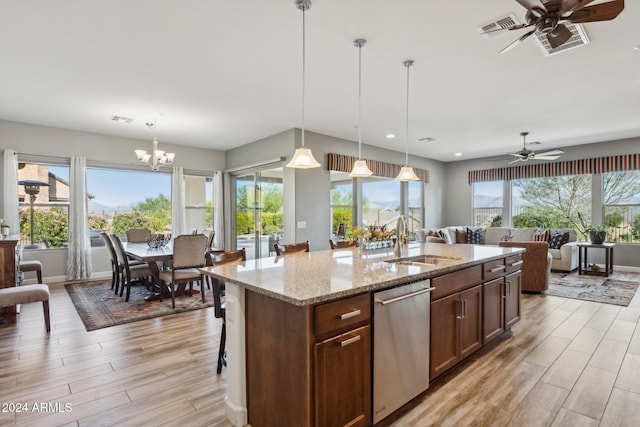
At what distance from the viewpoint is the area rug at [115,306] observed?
3.81 metres

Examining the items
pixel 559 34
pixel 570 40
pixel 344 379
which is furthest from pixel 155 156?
pixel 570 40

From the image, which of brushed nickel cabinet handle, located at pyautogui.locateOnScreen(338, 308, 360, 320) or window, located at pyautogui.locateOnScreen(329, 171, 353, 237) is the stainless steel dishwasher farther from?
window, located at pyautogui.locateOnScreen(329, 171, 353, 237)

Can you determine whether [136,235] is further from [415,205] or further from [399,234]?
[415,205]

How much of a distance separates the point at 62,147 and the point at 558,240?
9.73m

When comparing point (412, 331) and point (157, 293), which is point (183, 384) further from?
point (157, 293)

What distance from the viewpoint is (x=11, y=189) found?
5.30 metres

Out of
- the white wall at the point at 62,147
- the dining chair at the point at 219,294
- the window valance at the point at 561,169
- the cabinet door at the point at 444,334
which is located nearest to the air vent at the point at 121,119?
the white wall at the point at 62,147

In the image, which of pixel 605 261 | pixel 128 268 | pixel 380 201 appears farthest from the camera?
pixel 380 201

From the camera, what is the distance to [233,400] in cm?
199

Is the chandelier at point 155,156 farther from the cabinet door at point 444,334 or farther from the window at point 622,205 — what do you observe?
the window at point 622,205

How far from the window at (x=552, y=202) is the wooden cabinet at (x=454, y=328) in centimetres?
663

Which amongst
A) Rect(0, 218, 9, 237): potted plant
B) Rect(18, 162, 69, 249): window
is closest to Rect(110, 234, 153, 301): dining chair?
Rect(0, 218, 9, 237): potted plant

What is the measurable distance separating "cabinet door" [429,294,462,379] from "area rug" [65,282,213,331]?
10.2 feet

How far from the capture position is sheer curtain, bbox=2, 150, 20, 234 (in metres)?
5.25
